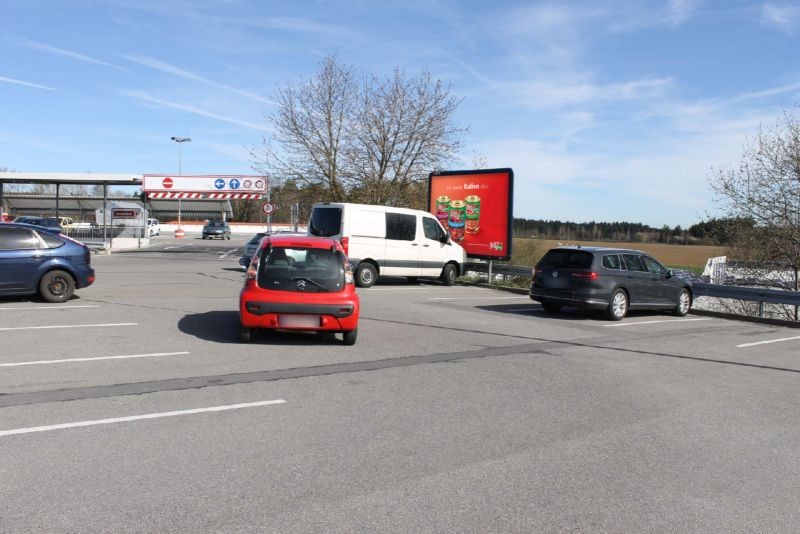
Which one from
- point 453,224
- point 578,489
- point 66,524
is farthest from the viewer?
point 453,224

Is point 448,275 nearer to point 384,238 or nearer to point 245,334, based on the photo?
point 384,238

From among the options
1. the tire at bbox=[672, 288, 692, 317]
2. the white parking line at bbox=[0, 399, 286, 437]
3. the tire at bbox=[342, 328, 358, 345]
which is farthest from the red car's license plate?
the tire at bbox=[672, 288, 692, 317]

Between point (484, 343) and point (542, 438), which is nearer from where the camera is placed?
point (542, 438)

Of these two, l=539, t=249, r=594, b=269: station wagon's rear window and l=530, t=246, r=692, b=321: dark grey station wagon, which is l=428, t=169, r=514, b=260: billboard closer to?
l=530, t=246, r=692, b=321: dark grey station wagon

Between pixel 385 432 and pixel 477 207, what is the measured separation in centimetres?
1784

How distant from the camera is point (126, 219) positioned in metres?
42.3

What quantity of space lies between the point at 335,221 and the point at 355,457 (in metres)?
14.2

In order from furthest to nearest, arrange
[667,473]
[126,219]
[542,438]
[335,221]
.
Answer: [126,219] → [335,221] → [542,438] → [667,473]

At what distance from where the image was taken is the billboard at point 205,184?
1695 inches

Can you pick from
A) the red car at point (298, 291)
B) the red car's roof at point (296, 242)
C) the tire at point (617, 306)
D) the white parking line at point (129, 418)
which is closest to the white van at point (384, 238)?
the tire at point (617, 306)

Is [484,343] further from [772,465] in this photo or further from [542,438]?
[772,465]

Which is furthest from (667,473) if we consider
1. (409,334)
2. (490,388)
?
(409,334)

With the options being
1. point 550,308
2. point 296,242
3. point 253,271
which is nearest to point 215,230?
point 550,308

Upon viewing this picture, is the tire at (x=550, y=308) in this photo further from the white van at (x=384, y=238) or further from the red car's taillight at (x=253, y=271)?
the red car's taillight at (x=253, y=271)
